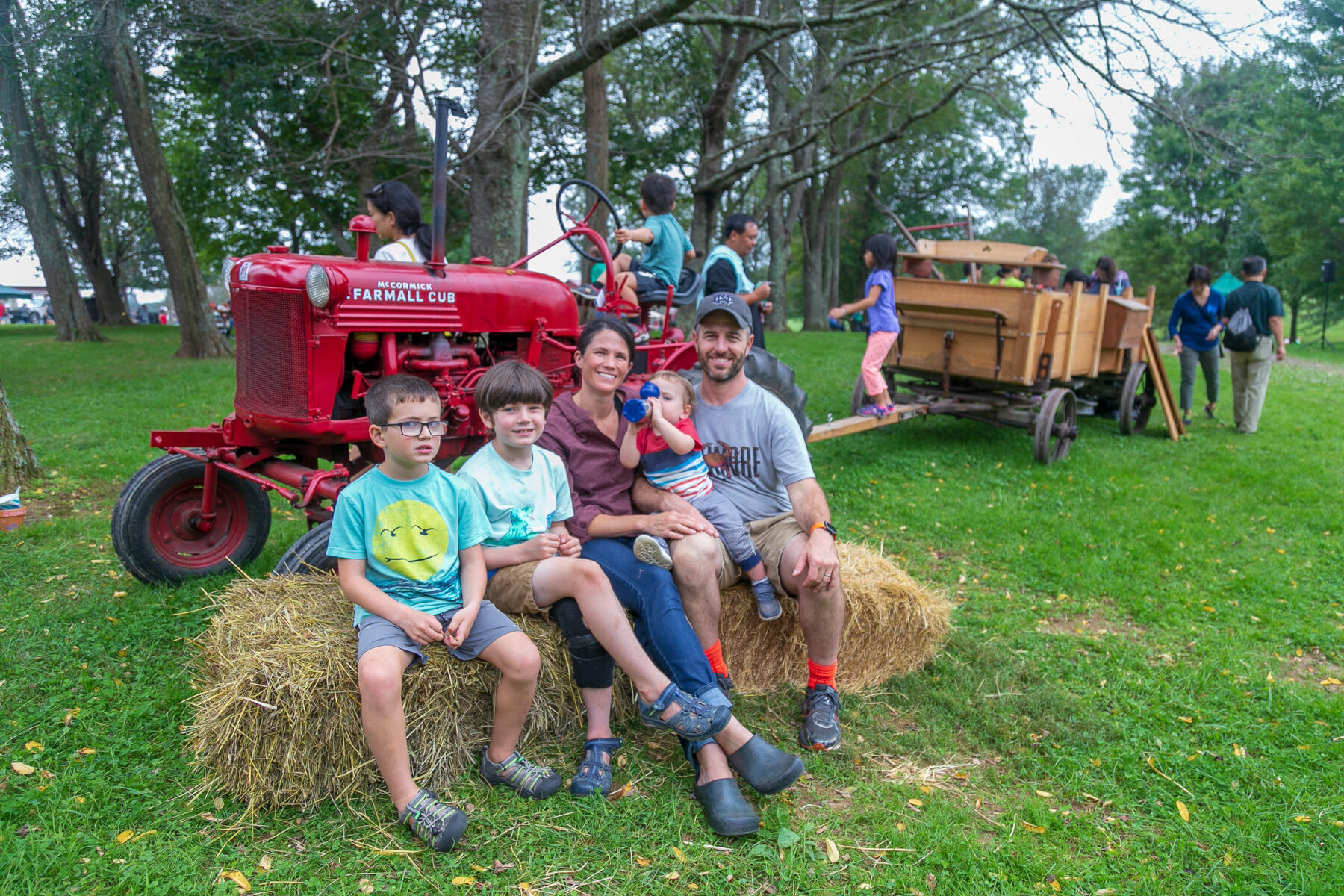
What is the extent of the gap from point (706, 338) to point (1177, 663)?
2.70 m

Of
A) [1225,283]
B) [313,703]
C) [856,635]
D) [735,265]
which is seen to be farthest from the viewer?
[1225,283]

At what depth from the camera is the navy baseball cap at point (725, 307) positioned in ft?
11.3

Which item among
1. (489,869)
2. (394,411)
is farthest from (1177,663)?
(394,411)

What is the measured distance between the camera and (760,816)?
280cm

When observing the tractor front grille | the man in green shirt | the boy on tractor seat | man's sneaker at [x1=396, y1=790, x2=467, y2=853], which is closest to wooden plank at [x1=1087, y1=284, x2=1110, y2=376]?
the man in green shirt

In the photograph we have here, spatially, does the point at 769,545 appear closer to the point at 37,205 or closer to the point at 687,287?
the point at 687,287

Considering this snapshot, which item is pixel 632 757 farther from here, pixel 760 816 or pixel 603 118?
pixel 603 118

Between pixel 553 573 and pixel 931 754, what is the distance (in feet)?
5.17

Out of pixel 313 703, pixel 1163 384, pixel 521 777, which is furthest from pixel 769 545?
pixel 1163 384

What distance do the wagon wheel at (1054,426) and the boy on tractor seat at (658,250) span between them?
3.55 meters

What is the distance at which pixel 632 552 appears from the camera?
10.5ft

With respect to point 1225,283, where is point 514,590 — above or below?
below

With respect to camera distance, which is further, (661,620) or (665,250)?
(665,250)

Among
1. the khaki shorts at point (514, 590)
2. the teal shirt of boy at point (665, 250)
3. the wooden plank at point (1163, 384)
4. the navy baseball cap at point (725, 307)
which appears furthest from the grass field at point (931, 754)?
the wooden plank at point (1163, 384)
